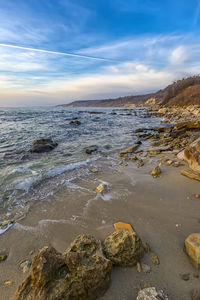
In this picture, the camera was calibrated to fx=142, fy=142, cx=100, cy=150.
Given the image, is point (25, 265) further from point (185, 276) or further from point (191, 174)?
point (191, 174)

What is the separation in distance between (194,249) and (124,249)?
944mm

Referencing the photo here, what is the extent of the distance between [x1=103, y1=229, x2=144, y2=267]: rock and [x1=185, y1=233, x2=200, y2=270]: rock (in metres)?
0.66

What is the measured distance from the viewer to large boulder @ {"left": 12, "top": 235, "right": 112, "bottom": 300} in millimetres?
1445

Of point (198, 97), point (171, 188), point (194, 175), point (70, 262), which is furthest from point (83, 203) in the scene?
point (198, 97)

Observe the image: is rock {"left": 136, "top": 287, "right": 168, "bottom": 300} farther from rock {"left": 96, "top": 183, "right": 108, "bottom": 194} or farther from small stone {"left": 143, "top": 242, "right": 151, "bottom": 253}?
rock {"left": 96, "top": 183, "right": 108, "bottom": 194}

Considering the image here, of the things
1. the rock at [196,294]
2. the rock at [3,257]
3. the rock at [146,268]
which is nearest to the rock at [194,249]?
the rock at [196,294]

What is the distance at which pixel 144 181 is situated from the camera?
4.50 metres

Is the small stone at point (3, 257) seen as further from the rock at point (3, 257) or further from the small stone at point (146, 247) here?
the small stone at point (146, 247)

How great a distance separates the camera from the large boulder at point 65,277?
145 centimetres

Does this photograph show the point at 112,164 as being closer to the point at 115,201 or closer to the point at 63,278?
the point at 115,201

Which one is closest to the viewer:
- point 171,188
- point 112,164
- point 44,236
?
point 44,236

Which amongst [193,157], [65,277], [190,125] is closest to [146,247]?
[65,277]

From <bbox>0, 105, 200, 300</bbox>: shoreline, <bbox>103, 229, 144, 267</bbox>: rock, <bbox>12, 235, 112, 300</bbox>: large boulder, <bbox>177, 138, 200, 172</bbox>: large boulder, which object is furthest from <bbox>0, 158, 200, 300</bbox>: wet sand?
<bbox>177, 138, 200, 172</bbox>: large boulder

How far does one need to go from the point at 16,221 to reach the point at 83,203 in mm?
1480
